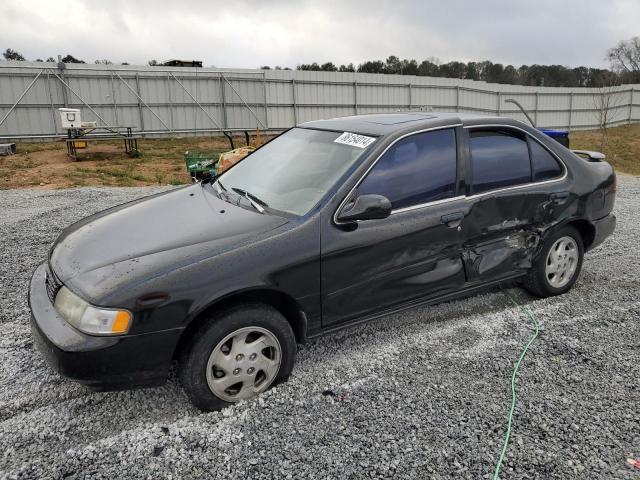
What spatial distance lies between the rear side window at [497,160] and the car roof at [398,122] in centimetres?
12

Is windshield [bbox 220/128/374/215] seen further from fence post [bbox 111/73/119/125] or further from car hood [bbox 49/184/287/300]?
fence post [bbox 111/73/119/125]

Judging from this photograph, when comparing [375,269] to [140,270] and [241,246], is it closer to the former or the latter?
[241,246]

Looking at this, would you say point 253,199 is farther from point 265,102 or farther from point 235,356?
point 265,102

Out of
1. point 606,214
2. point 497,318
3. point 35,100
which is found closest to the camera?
point 497,318

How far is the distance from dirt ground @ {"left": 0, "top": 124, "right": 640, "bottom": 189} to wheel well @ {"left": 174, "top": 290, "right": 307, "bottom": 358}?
10.8 metres

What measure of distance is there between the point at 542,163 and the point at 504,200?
65 cm

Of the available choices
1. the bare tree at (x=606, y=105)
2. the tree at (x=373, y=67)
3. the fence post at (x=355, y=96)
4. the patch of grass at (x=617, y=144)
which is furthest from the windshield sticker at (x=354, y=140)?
the tree at (x=373, y=67)

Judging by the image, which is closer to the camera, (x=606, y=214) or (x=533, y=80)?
(x=606, y=214)

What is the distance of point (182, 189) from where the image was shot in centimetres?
411

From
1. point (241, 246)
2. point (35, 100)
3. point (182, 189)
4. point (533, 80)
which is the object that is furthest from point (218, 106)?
point (533, 80)

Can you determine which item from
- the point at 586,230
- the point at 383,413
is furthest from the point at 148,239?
the point at 586,230

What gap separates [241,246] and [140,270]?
21.6 inches

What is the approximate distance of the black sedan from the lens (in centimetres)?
262

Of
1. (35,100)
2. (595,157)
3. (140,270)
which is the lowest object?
(140,270)
